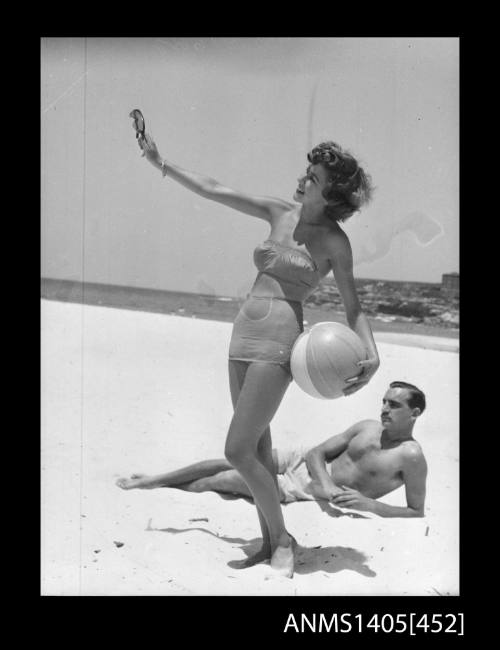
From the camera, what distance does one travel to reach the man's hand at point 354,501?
472cm

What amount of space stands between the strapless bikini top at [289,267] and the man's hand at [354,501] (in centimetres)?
135

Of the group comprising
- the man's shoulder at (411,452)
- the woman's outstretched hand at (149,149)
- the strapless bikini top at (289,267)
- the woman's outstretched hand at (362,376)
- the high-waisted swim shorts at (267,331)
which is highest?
the woman's outstretched hand at (149,149)

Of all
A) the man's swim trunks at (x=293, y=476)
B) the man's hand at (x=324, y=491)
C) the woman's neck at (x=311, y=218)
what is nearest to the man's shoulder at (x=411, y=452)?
the man's hand at (x=324, y=491)

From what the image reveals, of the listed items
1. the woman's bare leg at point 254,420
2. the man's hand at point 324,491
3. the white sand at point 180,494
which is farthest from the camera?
the man's hand at point 324,491

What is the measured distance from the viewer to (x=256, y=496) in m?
4.16

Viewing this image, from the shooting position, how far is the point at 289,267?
4.06m

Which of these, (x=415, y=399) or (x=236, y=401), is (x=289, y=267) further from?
(x=415, y=399)

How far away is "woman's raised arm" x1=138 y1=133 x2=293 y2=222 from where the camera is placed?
4.24m

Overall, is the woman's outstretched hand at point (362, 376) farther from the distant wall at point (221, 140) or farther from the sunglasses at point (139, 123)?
the sunglasses at point (139, 123)

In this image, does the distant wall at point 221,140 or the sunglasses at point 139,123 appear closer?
the sunglasses at point 139,123

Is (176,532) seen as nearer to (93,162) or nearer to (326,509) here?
(326,509)

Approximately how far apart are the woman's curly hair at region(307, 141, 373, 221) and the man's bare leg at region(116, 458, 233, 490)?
6.14 ft

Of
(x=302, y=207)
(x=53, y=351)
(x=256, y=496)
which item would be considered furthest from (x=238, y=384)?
(x=53, y=351)

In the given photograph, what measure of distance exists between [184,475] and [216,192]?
191cm
